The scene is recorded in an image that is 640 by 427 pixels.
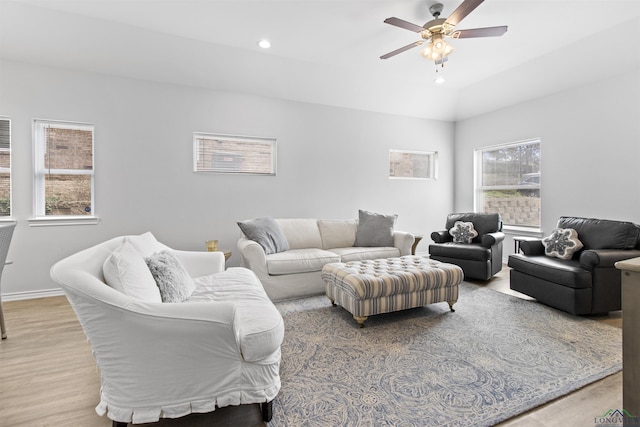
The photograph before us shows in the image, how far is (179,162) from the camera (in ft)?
13.0

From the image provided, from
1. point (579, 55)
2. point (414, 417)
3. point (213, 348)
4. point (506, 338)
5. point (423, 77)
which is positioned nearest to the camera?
point (213, 348)

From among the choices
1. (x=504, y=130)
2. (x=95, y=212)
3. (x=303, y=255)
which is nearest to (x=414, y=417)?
(x=303, y=255)

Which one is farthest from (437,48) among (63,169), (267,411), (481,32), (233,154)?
(63,169)

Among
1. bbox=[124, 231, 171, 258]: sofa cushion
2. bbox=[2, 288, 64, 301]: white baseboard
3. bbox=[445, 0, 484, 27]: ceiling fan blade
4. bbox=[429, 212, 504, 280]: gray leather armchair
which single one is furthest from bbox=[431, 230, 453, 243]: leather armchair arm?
bbox=[2, 288, 64, 301]: white baseboard

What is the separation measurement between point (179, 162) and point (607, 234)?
5.03 meters

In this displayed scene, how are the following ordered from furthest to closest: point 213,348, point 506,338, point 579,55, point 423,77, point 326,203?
point 326,203
point 423,77
point 579,55
point 506,338
point 213,348

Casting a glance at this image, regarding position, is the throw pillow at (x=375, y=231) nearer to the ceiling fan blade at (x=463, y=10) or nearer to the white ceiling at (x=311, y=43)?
the white ceiling at (x=311, y=43)

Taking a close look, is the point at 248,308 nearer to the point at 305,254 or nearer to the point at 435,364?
the point at 435,364

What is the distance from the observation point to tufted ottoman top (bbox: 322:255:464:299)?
2.53 meters

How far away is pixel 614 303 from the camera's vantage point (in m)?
2.73

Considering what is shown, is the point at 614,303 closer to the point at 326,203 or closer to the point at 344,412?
the point at 344,412

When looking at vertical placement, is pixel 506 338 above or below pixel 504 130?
below

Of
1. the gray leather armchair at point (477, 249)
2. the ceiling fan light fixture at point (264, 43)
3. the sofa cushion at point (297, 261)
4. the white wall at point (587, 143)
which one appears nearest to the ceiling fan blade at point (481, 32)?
the ceiling fan light fixture at point (264, 43)

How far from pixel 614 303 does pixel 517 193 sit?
8.36 ft
